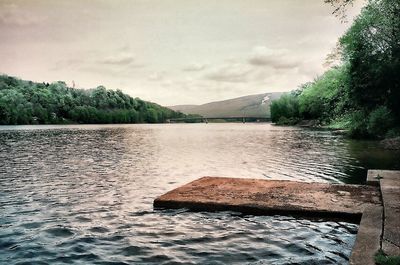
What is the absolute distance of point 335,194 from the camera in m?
13.5

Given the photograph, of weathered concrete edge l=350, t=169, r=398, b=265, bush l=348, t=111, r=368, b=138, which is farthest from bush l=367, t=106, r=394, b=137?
weathered concrete edge l=350, t=169, r=398, b=265

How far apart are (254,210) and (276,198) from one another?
1.33 m

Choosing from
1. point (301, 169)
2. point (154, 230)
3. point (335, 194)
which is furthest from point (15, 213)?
point (301, 169)

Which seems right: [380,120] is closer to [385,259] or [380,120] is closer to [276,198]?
[276,198]

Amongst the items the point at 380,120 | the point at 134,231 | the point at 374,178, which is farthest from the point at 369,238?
the point at 380,120

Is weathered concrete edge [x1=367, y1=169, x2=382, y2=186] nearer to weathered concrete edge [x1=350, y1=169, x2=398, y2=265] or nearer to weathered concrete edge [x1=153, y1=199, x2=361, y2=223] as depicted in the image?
weathered concrete edge [x1=350, y1=169, x2=398, y2=265]

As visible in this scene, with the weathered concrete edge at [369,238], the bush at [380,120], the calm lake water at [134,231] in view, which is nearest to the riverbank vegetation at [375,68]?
the bush at [380,120]

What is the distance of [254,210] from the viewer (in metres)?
12.0

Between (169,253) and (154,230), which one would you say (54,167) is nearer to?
(154,230)

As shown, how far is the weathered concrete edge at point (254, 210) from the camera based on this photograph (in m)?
11.1

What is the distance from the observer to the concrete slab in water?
11617 mm

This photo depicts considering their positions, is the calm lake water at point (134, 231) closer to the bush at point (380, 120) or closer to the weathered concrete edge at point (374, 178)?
the weathered concrete edge at point (374, 178)

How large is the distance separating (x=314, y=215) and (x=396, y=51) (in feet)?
114

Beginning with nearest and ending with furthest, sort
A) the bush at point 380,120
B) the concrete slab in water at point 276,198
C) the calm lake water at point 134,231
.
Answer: the calm lake water at point 134,231, the concrete slab in water at point 276,198, the bush at point 380,120
